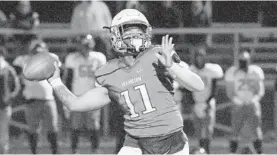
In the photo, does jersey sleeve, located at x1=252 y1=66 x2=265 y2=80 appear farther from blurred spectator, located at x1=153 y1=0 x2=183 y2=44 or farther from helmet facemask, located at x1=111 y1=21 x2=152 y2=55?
helmet facemask, located at x1=111 y1=21 x2=152 y2=55

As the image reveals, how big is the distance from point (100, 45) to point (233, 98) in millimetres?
1815

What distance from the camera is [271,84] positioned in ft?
32.9

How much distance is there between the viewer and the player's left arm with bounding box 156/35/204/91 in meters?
4.54

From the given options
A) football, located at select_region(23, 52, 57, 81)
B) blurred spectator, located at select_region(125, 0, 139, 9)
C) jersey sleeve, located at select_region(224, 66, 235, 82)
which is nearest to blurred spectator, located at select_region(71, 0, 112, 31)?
blurred spectator, located at select_region(125, 0, 139, 9)

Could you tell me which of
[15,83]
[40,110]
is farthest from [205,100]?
[15,83]

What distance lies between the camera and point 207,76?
367 inches

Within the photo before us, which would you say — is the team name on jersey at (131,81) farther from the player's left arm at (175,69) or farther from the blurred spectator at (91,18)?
the blurred spectator at (91,18)

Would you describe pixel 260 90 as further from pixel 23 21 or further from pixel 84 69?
pixel 23 21

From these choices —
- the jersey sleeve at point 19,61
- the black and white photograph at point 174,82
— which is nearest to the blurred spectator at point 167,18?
the black and white photograph at point 174,82

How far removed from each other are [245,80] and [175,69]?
16.1 ft

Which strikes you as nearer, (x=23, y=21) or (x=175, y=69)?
(x=175, y=69)

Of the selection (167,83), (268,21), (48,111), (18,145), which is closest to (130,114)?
(167,83)

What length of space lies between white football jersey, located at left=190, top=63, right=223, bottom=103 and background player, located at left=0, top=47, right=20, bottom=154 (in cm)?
222

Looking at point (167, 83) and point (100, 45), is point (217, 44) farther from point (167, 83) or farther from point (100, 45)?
point (167, 83)
